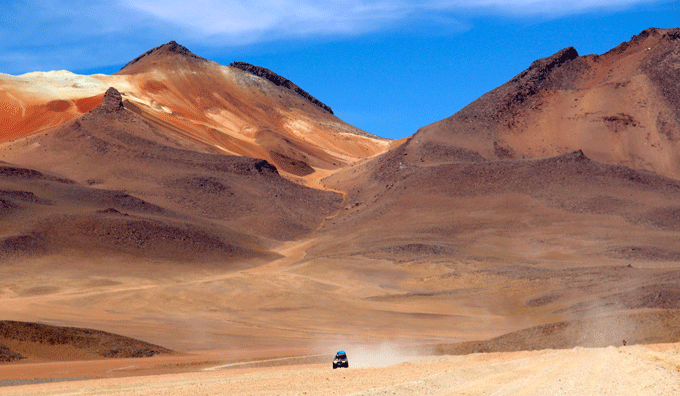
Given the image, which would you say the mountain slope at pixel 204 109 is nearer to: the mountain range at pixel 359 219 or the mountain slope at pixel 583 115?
the mountain range at pixel 359 219

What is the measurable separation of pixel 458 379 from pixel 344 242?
212ft

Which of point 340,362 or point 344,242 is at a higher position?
point 344,242

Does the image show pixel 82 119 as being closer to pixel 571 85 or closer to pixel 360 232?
pixel 360 232

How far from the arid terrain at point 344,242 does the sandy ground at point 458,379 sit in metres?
0.16

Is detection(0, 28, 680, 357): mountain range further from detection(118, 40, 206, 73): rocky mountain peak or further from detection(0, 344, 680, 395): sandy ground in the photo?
detection(118, 40, 206, 73): rocky mountain peak

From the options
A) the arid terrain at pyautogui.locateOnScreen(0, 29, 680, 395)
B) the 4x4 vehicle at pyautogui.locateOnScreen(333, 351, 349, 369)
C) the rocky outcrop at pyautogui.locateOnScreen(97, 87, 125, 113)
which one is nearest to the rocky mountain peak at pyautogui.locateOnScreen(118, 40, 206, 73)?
the arid terrain at pyautogui.locateOnScreen(0, 29, 680, 395)

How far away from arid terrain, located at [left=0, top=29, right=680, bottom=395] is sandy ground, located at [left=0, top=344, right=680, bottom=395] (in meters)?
0.16

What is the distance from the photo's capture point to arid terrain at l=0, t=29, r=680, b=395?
1243 inches

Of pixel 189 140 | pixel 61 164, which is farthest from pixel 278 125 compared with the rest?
pixel 61 164

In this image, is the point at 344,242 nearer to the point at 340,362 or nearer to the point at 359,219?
the point at 359,219

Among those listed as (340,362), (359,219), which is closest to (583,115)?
(359,219)

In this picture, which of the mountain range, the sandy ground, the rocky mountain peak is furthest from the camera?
the rocky mountain peak

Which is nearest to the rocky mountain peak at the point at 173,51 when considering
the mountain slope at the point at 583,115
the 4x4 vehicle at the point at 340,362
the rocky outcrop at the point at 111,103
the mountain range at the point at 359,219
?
the mountain range at the point at 359,219

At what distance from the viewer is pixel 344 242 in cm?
8881
